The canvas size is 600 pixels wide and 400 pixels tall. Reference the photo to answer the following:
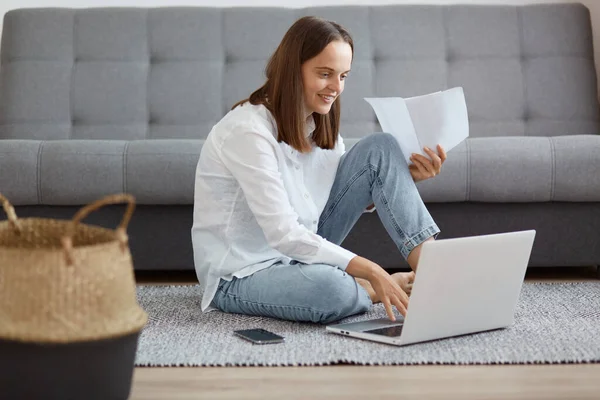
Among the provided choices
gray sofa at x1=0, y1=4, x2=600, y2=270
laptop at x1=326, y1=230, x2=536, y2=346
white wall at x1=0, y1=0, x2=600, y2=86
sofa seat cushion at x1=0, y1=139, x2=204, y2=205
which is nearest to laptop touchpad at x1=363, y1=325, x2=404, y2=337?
laptop at x1=326, y1=230, x2=536, y2=346

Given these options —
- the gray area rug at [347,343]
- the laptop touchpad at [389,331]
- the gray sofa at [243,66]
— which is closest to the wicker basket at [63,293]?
the gray area rug at [347,343]

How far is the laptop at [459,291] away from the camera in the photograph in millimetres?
1692

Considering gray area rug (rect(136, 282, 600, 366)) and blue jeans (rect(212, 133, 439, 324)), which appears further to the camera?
blue jeans (rect(212, 133, 439, 324))

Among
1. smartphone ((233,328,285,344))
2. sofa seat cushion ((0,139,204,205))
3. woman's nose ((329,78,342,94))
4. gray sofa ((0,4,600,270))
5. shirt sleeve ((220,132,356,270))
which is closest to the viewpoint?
smartphone ((233,328,285,344))

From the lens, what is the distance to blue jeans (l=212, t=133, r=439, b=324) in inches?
77.7

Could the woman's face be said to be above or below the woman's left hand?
above

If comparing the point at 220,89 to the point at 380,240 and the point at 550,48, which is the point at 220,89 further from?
the point at 550,48

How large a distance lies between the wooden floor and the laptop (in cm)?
15

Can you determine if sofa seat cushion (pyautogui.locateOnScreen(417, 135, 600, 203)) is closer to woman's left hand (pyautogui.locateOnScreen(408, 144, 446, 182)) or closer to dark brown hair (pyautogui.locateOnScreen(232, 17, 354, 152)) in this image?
woman's left hand (pyautogui.locateOnScreen(408, 144, 446, 182))

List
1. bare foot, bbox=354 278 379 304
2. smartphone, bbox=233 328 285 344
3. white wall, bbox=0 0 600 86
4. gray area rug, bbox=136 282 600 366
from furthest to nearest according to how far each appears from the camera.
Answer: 1. white wall, bbox=0 0 600 86
2. bare foot, bbox=354 278 379 304
3. smartphone, bbox=233 328 285 344
4. gray area rug, bbox=136 282 600 366

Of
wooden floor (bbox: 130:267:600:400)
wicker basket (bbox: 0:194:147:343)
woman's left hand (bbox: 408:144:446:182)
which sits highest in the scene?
wicker basket (bbox: 0:194:147:343)

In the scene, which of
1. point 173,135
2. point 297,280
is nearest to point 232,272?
point 297,280

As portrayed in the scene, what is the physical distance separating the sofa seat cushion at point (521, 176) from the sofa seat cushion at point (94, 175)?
690mm

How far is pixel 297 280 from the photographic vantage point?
1989 millimetres
